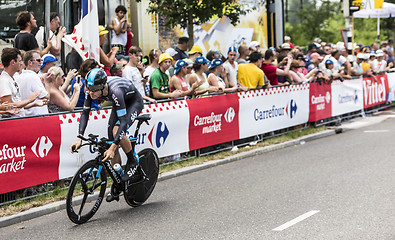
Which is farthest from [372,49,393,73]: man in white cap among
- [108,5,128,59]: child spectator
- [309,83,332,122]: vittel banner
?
[108,5,128,59]: child spectator

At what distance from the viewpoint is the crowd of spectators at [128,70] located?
9.19 metres

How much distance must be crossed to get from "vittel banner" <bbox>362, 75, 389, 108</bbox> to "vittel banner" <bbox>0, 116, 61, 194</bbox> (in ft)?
48.6

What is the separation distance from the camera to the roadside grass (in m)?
8.52

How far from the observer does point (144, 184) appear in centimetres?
896

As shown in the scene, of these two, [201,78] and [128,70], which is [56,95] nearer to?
[128,70]

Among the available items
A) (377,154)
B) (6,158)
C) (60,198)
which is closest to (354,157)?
(377,154)

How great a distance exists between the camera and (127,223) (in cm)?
775

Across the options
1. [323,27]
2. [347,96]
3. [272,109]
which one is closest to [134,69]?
[272,109]

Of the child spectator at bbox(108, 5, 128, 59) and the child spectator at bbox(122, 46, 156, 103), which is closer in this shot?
the child spectator at bbox(122, 46, 156, 103)

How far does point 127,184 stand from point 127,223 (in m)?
0.87

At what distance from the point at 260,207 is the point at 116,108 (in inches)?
88.0

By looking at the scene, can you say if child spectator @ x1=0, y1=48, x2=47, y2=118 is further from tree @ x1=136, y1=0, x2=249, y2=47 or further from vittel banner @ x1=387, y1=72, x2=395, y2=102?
vittel banner @ x1=387, y1=72, x2=395, y2=102

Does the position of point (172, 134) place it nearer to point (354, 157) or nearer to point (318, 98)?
point (354, 157)

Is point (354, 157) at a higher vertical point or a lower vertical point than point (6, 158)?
lower
